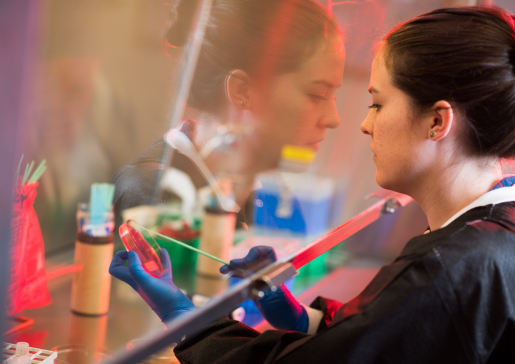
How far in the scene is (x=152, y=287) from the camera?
0.76 m

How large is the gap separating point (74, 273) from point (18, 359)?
14 cm

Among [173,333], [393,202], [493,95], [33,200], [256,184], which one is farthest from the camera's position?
[393,202]

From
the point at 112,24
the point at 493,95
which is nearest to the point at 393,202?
the point at 493,95

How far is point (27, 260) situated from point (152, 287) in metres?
0.20

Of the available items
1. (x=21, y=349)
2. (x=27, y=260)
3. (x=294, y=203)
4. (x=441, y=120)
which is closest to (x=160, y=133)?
(x=27, y=260)

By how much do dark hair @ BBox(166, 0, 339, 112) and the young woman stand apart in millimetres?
179

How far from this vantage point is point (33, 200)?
2.08ft

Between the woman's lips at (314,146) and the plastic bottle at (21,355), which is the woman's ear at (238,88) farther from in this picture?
the plastic bottle at (21,355)

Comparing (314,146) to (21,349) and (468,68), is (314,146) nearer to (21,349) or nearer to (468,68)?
(468,68)

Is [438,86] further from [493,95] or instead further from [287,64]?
[287,64]

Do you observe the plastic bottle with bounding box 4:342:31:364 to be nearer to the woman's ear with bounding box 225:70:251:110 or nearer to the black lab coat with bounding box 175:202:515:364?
the black lab coat with bounding box 175:202:515:364

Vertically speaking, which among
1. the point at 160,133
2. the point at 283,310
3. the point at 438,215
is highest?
the point at 160,133

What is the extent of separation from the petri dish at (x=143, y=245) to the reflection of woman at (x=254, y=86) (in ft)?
0.15

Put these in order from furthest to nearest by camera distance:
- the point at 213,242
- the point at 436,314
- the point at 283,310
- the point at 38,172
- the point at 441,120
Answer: the point at 213,242, the point at 283,310, the point at 441,120, the point at 436,314, the point at 38,172
